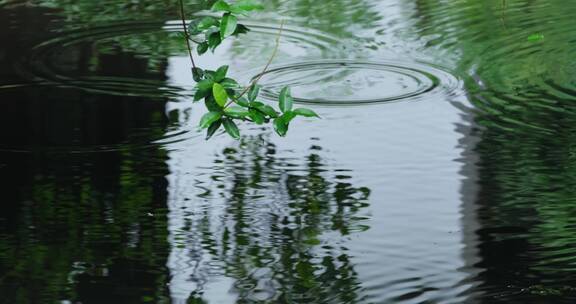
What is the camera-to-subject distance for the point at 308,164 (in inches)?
157

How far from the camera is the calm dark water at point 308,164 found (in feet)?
10.4

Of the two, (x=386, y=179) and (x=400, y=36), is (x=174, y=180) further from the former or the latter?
(x=400, y=36)

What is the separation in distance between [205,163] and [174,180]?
18cm

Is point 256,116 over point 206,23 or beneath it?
beneath

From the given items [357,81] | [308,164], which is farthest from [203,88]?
[357,81]

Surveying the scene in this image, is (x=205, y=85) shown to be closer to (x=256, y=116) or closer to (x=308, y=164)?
(x=256, y=116)

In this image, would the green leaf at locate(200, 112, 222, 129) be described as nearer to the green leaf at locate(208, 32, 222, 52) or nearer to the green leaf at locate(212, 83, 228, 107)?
the green leaf at locate(212, 83, 228, 107)

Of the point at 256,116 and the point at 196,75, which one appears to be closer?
the point at 256,116

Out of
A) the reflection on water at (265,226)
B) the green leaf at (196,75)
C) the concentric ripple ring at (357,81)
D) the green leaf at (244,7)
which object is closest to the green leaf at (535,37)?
the concentric ripple ring at (357,81)

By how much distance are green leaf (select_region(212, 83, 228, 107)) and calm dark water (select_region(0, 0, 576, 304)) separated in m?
0.44

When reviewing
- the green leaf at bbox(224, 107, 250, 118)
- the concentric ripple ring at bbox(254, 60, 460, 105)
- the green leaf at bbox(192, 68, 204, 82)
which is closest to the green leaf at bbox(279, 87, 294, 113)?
the green leaf at bbox(224, 107, 250, 118)

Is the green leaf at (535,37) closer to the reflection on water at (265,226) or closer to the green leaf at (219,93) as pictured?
the reflection on water at (265,226)

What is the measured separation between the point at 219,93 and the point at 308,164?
2.76 feet

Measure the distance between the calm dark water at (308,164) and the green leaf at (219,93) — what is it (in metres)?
0.44
